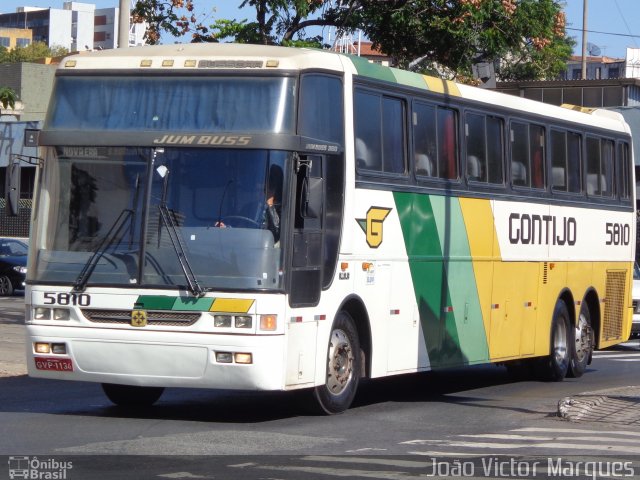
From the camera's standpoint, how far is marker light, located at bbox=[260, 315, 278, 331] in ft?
37.2

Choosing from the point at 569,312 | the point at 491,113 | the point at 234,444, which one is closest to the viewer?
the point at 234,444

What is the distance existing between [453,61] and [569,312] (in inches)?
198

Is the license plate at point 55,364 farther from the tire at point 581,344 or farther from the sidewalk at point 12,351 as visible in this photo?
the tire at point 581,344

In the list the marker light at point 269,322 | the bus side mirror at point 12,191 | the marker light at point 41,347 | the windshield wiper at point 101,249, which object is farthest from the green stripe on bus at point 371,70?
the marker light at point 41,347

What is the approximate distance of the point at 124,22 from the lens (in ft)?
65.3

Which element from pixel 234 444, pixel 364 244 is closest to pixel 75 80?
pixel 364 244

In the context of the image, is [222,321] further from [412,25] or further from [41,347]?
[412,25]

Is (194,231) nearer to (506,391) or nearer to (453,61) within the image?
(506,391)

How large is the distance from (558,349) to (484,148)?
3816mm

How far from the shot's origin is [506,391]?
1653 centimetres

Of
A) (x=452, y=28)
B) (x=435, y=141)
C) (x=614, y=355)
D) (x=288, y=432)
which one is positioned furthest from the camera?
(x=614, y=355)

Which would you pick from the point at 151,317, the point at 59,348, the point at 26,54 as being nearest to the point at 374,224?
the point at 151,317

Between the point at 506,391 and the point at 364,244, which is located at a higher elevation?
the point at 364,244

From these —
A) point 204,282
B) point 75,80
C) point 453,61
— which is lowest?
point 204,282
